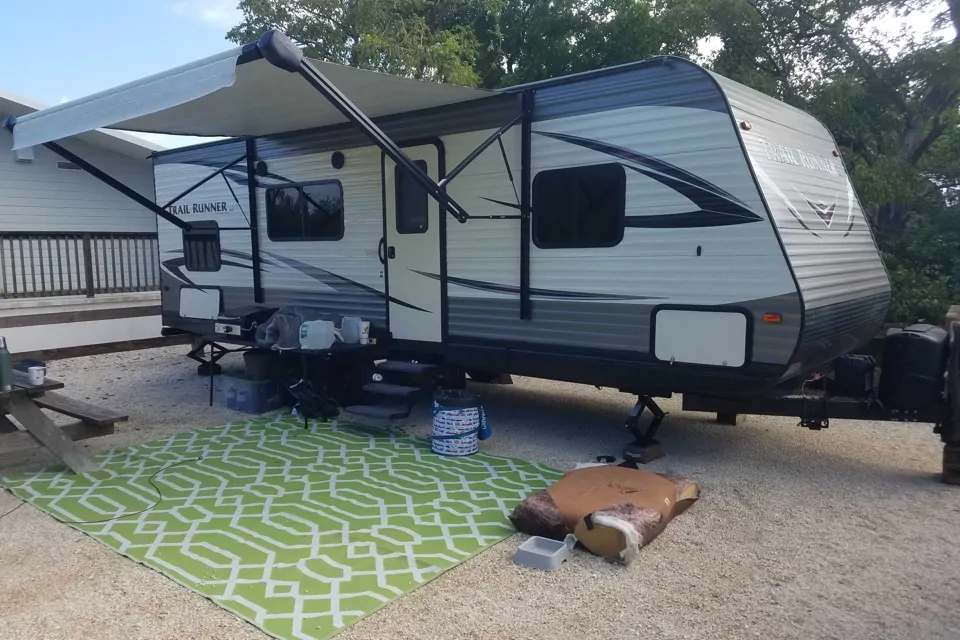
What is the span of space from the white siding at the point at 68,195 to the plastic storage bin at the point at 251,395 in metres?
6.24

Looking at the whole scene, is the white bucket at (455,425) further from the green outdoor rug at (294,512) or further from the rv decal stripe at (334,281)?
the rv decal stripe at (334,281)

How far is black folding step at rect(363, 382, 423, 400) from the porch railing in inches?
262

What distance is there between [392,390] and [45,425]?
2508 mm

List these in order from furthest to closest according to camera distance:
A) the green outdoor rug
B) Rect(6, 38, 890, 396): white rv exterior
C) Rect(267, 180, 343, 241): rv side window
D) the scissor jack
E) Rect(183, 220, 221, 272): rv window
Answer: Rect(183, 220, 221, 272): rv window < Rect(267, 180, 343, 241): rv side window < the scissor jack < Rect(6, 38, 890, 396): white rv exterior < the green outdoor rug

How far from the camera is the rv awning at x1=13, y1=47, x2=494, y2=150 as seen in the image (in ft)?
14.3

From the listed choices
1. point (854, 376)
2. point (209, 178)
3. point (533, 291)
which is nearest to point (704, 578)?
point (854, 376)

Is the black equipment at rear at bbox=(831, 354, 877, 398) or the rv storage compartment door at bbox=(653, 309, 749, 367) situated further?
the black equipment at rear at bbox=(831, 354, 877, 398)

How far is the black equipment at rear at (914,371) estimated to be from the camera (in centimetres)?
448

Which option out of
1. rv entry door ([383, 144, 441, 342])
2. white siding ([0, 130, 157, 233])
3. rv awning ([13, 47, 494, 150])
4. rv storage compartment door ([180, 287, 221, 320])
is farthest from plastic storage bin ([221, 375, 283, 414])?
white siding ([0, 130, 157, 233])

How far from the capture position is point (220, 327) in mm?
7125

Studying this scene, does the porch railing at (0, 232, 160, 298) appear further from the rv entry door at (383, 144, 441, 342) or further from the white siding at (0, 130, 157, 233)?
the rv entry door at (383, 144, 441, 342)

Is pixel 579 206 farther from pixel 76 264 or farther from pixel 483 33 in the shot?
pixel 483 33

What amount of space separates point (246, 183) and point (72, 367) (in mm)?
3916

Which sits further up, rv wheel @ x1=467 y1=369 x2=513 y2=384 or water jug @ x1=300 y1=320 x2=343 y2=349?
water jug @ x1=300 y1=320 x2=343 y2=349
